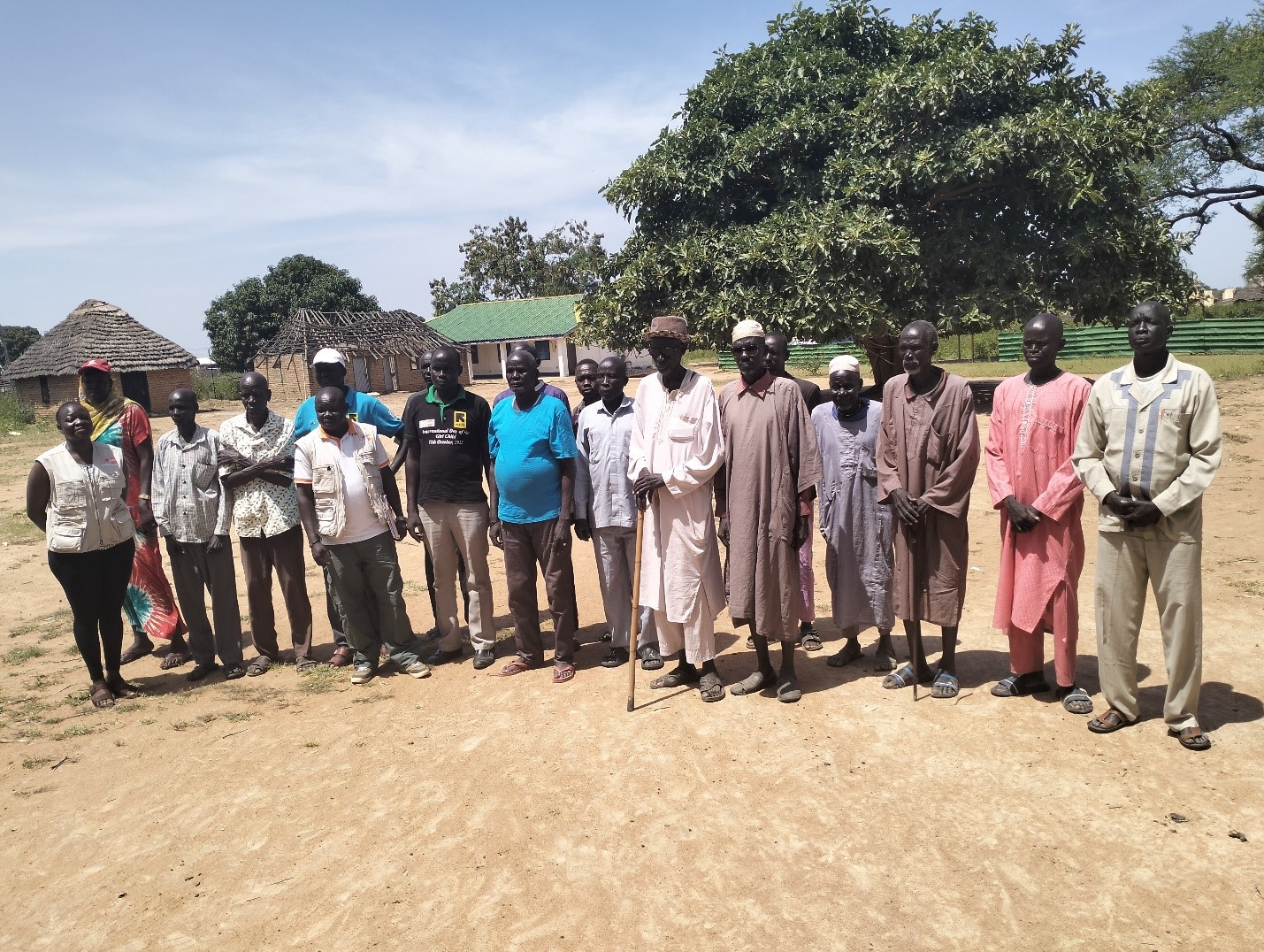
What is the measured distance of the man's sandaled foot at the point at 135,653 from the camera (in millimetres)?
6438

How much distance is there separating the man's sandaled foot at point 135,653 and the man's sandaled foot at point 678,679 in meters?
3.96

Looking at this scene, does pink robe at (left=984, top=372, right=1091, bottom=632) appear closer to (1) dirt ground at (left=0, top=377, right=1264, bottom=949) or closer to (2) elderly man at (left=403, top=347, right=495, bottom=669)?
(1) dirt ground at (left=0, top=377, right=1264, bottom=949)

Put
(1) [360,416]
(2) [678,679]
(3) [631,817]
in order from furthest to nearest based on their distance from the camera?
(1) [360,416] < (2) [678,679] < (3) [631,817]

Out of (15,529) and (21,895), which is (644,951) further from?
(15,529)

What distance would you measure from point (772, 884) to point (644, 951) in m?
0.56

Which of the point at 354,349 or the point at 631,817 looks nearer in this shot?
the point at 631,817

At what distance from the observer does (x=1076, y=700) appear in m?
4.48

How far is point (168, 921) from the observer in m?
3.25

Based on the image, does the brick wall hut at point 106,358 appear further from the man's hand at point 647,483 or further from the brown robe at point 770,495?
the brown robe at point 770,495

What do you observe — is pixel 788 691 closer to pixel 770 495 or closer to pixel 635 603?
pixel 635 603

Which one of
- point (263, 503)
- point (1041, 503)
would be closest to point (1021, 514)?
point (1041, 503)

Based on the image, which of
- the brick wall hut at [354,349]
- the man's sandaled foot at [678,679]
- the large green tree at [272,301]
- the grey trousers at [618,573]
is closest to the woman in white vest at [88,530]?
the grey trousers at [618,573]

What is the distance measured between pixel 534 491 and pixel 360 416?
65.7 inches

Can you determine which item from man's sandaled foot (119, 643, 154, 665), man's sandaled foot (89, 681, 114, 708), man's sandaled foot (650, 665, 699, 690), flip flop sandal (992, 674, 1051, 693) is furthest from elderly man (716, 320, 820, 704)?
man's sandaled foot (119, 643, 154, 665)
